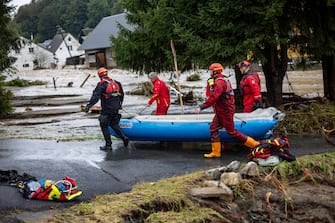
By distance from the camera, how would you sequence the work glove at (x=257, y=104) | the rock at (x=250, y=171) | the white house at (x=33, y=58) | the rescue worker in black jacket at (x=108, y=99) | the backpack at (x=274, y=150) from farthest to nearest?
1. the white house at (x=33, y=58)
2. the work glove at (x=257, y=104)
3. the rescue worker in black jacket at (x=108, y=99)
4. the backpack at (x=274, y=150)
5. the rock at (x=250, y=171)

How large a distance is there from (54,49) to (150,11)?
80179 millimetres

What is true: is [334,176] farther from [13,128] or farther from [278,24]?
[13,128]

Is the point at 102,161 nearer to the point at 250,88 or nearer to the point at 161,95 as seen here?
the point at 161,95

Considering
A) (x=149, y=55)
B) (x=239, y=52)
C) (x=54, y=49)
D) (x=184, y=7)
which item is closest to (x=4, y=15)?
(x=149, y=55)

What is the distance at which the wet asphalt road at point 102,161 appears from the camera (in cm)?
767

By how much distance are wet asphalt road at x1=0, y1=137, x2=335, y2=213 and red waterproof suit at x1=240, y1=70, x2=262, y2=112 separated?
3.63ft

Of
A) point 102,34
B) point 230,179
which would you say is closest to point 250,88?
point 230,179

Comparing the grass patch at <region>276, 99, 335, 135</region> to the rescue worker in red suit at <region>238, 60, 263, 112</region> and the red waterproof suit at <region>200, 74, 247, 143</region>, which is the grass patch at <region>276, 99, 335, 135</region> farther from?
the red waterproof suit at <region>200, 74, 247, 143</region>

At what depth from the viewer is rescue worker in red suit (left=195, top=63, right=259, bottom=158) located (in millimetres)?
9570

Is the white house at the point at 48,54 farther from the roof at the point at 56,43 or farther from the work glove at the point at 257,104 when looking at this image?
the work glove at the point at 257,104

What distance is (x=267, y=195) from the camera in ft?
25.9

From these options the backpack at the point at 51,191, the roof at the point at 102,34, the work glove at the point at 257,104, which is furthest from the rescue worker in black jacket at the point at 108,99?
the roof at the point at 102,34

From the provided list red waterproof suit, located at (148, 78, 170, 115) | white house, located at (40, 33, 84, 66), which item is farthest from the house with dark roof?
red waterproof suit, located at (148, 78, 170, 115)

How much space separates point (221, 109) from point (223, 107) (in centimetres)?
6
